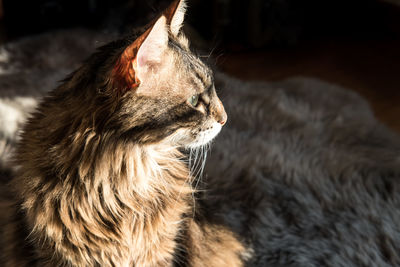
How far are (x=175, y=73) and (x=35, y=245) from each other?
51 centimetres

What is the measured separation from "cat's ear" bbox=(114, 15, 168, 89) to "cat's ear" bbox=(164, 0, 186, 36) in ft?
0.30

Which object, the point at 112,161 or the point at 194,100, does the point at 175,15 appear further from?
the point at 112,161

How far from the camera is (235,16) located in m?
2.46

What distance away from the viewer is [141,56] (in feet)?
2.27

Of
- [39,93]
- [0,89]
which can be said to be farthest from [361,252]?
[0,89]

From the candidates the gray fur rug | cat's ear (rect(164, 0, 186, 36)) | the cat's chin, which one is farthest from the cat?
cat's ear (rect(164, 0, 186, 36))

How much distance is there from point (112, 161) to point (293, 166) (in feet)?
2.69

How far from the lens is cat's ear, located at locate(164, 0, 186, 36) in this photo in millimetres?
801

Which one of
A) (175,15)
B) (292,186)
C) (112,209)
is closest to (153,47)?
(175,15)

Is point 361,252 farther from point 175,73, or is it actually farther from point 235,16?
point 235,16

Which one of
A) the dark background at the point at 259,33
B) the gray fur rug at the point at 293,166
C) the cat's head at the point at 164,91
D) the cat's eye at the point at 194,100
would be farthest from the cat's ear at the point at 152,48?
the dark background at the point at 259,33

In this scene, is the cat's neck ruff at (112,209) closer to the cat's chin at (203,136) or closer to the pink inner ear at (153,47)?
the cat's chin at (203,136)

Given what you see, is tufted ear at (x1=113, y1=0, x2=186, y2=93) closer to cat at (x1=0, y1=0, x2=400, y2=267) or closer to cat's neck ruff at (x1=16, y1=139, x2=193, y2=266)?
cat's neck ruff at (x1=16, y1=139, x2=193, y2=266)

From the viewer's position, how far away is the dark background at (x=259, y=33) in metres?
2.29
